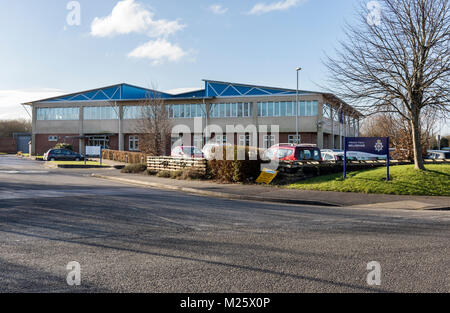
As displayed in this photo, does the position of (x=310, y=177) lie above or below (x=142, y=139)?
below

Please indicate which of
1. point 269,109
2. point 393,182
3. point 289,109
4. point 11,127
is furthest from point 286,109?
point 11,127

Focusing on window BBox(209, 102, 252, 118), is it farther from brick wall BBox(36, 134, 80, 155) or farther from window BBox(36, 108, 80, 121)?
brick wall BBox(36, 134, 80, 155)

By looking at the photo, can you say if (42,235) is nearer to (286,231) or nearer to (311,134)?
(286,231)

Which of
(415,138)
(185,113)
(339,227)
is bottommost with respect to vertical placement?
(339,227)

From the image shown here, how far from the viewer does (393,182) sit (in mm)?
15195

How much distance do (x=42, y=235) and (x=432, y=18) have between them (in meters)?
16.2

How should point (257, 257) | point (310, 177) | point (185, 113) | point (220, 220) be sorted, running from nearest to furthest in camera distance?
point (257, 257)
point (220, 220)
point (310, 177)
point (185, 113)

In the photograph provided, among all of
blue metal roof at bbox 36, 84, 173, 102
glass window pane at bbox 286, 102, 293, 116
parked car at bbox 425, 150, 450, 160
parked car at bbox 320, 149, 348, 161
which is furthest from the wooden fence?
blue metal roof at bbox 36, 84, 173, 102

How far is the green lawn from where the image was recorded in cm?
1434

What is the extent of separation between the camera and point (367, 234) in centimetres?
754

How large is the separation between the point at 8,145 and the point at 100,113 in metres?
33.3

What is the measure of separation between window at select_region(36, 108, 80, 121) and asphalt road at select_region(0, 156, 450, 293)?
50.1 meters

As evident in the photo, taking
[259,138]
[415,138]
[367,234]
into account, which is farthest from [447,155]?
[367,234]

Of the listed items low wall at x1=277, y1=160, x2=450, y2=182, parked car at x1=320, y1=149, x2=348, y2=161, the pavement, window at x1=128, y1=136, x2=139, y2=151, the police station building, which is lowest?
the pavement
